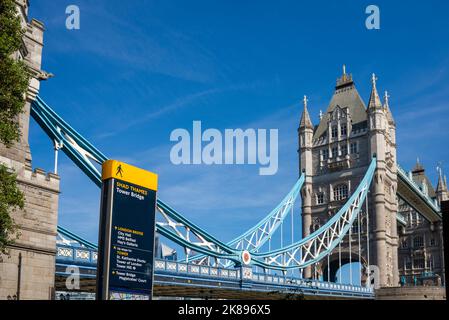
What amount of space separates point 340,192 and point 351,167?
3.38 metres

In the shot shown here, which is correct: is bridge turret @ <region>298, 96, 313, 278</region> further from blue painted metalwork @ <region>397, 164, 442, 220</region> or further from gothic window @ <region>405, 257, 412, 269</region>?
gothic window @ <region>405, 257, 412, 269</region>

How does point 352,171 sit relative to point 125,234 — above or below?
above

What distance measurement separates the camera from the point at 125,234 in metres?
26.4

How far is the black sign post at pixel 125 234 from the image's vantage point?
25.5 meters

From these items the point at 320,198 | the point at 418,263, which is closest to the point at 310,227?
the point at 320,198

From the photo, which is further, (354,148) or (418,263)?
(418,263)

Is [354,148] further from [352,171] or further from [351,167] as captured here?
[352,171]

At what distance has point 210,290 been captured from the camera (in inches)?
2003

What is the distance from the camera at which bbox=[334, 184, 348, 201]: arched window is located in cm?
Answer: 8606

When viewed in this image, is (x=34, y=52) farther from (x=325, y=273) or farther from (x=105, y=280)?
(x=325, y=273)

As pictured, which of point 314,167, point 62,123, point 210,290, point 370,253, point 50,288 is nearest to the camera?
point 50,288
